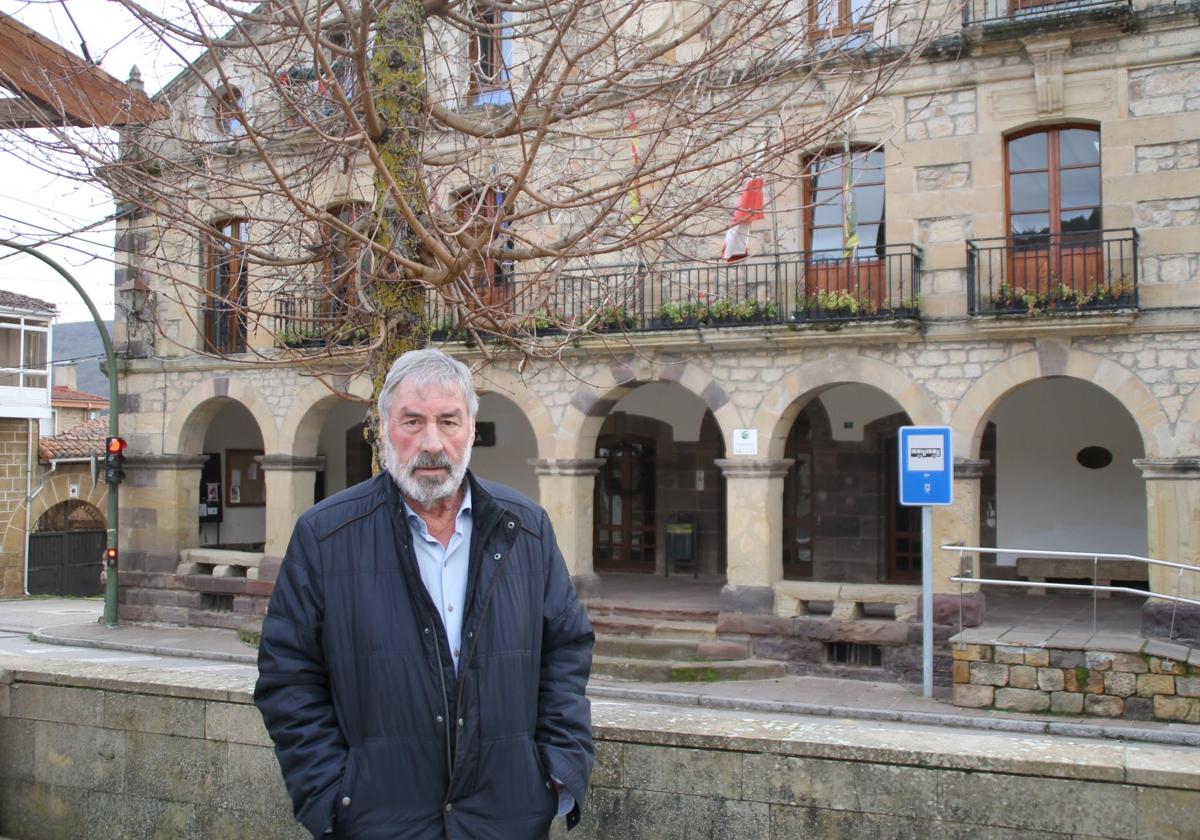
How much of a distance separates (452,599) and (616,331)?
12.0 m

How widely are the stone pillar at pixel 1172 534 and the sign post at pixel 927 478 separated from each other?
232 cm

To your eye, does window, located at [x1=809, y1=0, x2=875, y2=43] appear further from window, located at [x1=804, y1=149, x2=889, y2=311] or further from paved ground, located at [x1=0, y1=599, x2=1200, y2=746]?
paved ground, located at [x1=0, y1=599, x2=1200, y2=746]

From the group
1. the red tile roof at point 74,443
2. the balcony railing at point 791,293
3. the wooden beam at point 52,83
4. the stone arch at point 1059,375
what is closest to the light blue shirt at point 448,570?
the wooden beam at point 52,83

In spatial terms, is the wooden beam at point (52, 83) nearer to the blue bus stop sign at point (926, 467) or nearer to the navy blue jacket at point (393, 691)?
the navy blue jacket at point (393, 691)

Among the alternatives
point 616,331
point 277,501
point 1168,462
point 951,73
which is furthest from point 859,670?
point 277,501

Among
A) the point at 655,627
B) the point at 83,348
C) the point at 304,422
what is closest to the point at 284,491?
A: the point at 304,422

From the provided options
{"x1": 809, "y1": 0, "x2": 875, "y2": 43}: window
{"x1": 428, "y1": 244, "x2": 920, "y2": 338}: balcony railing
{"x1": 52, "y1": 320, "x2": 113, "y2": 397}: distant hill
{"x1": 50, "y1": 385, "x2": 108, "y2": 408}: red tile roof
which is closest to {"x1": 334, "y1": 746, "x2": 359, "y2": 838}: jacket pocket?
{"x1": 809, "y1": 0, "x2": 875, "y2": 43}: window

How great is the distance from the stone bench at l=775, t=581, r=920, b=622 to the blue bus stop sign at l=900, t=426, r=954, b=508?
1903mm

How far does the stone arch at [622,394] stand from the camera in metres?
14.9

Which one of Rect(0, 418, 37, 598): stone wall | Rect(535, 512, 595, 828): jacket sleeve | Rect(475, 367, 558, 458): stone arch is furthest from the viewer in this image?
Rect(0, 418, 37, 598): stone wall

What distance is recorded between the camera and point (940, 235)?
13859 millimetres

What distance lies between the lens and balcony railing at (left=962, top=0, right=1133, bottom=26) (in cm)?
1274

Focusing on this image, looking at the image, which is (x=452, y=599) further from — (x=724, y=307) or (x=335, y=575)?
(x=724, y=307)

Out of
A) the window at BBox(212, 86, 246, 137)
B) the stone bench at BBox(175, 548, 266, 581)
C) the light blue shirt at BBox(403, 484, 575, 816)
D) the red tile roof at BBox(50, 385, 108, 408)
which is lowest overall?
the stone bench at BBox(175, 548, 266, 581)
